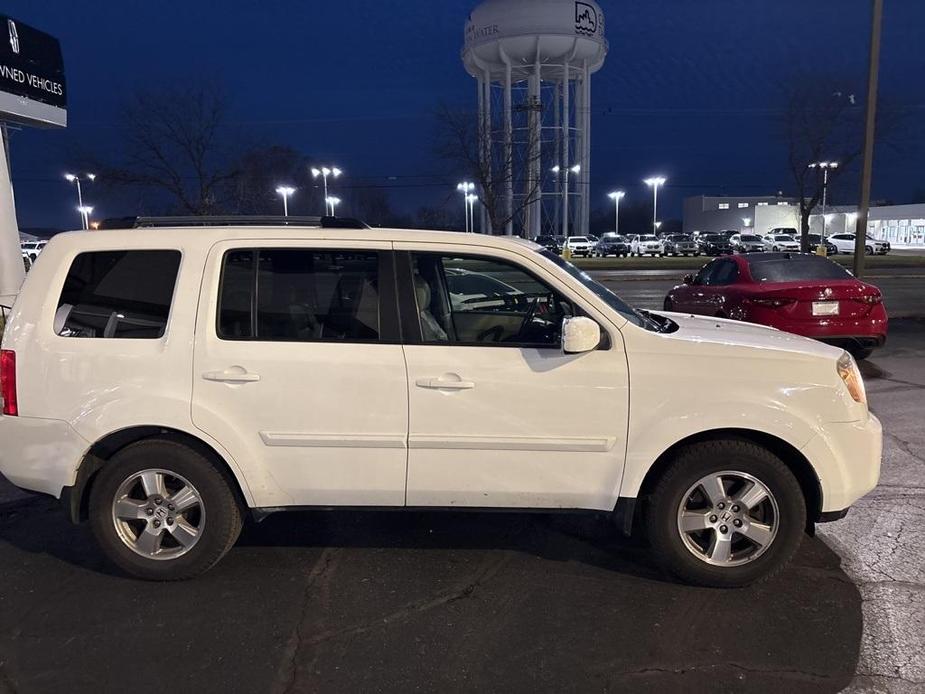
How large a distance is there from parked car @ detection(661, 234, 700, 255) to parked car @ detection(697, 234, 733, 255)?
449 millimetres

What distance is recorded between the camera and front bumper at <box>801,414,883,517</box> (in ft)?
11.8

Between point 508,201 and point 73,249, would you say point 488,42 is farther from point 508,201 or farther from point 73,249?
point 73,249

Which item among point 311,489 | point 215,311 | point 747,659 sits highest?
point 215,311

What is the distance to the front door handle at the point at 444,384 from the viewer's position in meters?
3.62

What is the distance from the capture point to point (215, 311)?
3752mm

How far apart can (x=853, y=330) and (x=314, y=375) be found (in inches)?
295

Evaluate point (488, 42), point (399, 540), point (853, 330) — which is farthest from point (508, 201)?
point (399, 540)

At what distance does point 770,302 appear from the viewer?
8672 millimetres

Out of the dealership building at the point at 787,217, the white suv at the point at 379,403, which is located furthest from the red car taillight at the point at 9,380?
the dealership building at the point at 787,217

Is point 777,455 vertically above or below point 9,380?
below

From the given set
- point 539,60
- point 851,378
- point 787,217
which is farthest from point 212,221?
point 787,217

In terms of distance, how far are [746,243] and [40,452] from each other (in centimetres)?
5347

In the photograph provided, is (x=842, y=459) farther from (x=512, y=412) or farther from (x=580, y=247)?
(x=580, y=247)

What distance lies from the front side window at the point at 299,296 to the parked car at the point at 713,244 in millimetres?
48288
